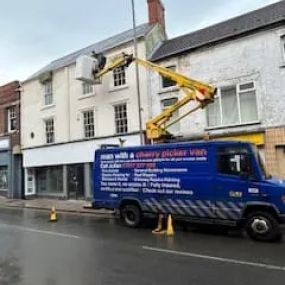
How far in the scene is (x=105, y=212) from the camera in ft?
64.2

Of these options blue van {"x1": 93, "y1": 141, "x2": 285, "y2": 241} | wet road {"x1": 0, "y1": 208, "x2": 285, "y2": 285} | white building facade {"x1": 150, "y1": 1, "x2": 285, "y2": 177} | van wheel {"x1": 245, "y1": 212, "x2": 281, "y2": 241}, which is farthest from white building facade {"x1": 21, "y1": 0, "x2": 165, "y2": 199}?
A: van wheel {"x1": 245, "y1": 212, "x2": 281, "y2": 241}

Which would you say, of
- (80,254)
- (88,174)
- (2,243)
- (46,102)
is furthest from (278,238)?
(46,102)

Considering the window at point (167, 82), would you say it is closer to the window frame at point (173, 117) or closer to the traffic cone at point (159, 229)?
the window frame at point (173, 117)

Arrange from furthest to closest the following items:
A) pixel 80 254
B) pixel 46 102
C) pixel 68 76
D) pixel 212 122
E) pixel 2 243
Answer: pixel 46 102, pixel 68 76, pixel 212 122, pixel 2 243, pixel 80 254

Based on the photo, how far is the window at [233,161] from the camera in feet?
41.2

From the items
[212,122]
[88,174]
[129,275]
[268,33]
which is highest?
[268,33]

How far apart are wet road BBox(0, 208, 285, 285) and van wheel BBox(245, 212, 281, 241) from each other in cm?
35

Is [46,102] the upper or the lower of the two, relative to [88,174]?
upper

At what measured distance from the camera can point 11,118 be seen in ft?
105

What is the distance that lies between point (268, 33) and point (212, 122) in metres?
4.70

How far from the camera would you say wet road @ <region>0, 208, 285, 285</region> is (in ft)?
25.4

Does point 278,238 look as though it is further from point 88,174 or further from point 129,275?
point 88,174

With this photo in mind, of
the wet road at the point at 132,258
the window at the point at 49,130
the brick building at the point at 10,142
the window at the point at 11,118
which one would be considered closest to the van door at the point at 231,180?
the wet road at the point at 132,258

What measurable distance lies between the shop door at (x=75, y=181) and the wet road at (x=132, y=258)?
11.9 meters
